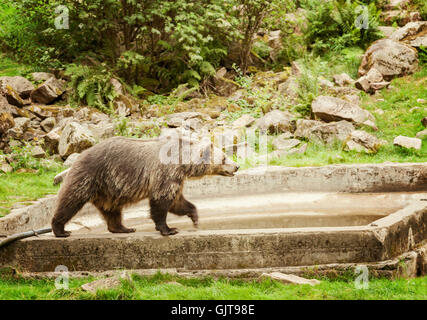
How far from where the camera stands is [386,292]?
4094 millimetres

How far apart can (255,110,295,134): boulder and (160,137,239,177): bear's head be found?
5.14m

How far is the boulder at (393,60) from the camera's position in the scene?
1302cm

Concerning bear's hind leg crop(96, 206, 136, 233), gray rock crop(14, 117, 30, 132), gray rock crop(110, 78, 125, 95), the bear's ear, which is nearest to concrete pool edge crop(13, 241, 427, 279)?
bear's hind leg crop(96, 206, 136, 233)

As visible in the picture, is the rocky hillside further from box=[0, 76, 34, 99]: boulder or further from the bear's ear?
the bear's ear

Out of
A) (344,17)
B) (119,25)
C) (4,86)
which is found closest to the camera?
(4,86)

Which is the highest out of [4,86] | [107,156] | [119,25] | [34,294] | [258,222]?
[119,25]

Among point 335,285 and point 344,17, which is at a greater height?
point 344,17

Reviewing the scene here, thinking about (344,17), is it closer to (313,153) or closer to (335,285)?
(313,153)

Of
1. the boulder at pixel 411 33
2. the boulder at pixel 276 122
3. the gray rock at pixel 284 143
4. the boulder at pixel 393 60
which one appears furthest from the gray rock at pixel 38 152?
the boulder at pixel 411 33

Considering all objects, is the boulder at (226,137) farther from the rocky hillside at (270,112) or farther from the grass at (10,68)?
the grass at (10,68)

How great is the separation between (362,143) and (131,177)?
5.87 metres

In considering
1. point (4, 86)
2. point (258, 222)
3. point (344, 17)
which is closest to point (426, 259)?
point (258, 222)

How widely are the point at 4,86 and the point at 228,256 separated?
10086 mm

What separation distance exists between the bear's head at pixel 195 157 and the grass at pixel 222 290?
1.46 metres
